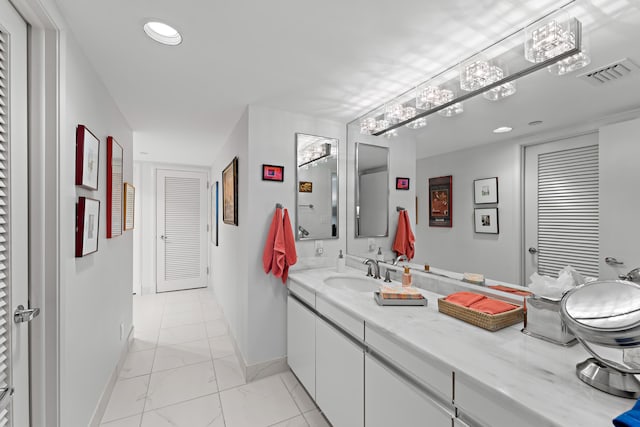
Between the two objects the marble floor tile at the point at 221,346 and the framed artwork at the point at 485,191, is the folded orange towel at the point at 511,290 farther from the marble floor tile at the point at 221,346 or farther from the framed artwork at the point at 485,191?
the marble floor tile at the point at 221,346

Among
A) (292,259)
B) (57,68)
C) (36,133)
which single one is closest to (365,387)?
(292,259)

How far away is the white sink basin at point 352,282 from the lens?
2.15 metres

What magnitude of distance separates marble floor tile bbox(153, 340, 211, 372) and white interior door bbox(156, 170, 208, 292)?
7.23ft

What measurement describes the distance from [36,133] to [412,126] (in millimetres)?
2109

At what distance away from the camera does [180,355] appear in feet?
8.87

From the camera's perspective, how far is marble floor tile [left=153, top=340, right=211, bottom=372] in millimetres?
2545

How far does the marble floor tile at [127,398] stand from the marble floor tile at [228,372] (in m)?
0.54

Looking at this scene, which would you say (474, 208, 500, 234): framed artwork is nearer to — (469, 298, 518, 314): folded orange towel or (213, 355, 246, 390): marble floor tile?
(469, 298, 518, 314): folded orange towel

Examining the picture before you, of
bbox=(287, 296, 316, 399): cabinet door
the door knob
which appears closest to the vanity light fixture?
bbox=(287, 296, 316, 399): cabinet door

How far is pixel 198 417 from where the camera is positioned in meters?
1.89

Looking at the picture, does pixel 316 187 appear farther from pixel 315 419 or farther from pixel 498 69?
pixel 315 419

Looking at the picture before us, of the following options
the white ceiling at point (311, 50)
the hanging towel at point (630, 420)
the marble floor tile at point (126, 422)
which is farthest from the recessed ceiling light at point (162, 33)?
the marble floor tile at point (126, 422)

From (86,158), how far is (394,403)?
6.60ft

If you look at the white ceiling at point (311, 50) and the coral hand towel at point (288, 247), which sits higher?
the white ceiling at point (311, 50)
